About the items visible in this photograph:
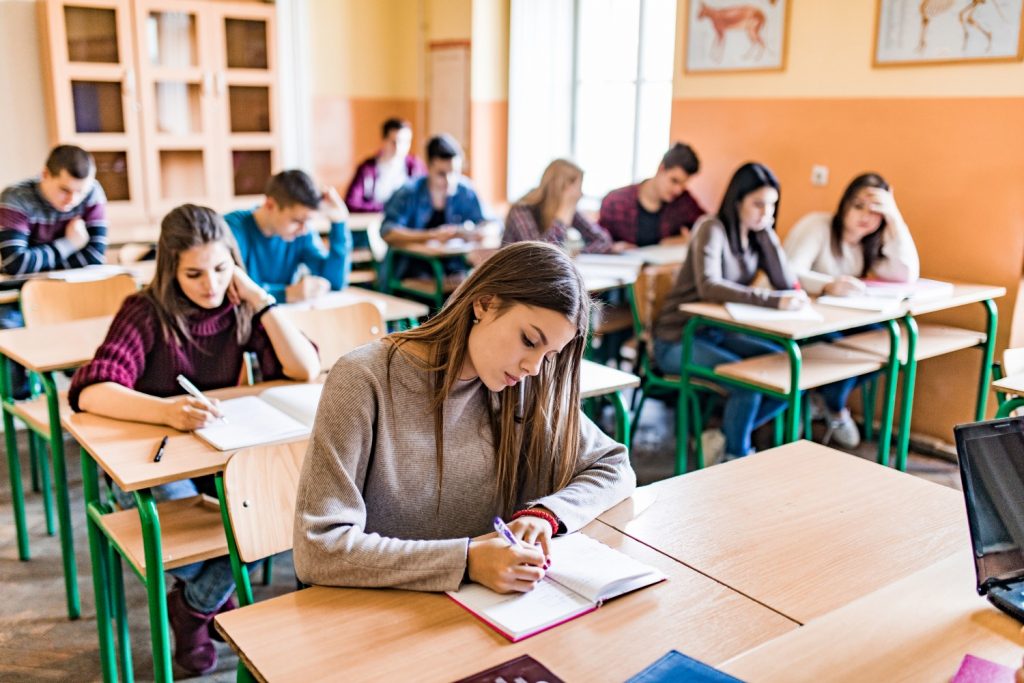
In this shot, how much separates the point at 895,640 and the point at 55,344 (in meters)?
2.42

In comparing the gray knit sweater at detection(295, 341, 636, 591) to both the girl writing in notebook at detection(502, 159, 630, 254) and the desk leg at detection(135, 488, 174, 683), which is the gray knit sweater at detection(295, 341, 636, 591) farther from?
the girl writing in notebook at detection(502, 159, 630, 254)

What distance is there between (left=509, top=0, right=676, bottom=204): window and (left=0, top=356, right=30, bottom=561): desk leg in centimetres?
372

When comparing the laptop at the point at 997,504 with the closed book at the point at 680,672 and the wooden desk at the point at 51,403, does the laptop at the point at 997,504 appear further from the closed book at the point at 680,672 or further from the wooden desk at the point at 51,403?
the wooden desk at the point at 51,403

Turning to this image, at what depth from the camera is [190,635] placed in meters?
2.29

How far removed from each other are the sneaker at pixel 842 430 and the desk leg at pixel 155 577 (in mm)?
2965

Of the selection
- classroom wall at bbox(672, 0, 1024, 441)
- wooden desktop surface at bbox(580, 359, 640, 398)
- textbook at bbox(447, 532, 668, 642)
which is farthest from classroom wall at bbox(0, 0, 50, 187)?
textbook at bbox(447, 532, 668, 642)

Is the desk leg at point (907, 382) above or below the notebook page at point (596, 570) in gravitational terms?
below

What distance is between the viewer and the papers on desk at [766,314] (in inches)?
127

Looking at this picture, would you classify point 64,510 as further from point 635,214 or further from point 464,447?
point 635,214

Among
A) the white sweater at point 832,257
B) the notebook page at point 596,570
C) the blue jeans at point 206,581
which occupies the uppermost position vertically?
the white sweater at point 832,257

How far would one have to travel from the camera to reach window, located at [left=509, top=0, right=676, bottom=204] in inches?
218

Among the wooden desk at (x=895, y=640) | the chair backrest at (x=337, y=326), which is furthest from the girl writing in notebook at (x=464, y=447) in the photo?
the chair backrest at (x=337, y=326)

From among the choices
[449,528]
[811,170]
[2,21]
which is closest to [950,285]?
[811,170]

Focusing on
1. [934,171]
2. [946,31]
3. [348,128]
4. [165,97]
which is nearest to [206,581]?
[934,171]
